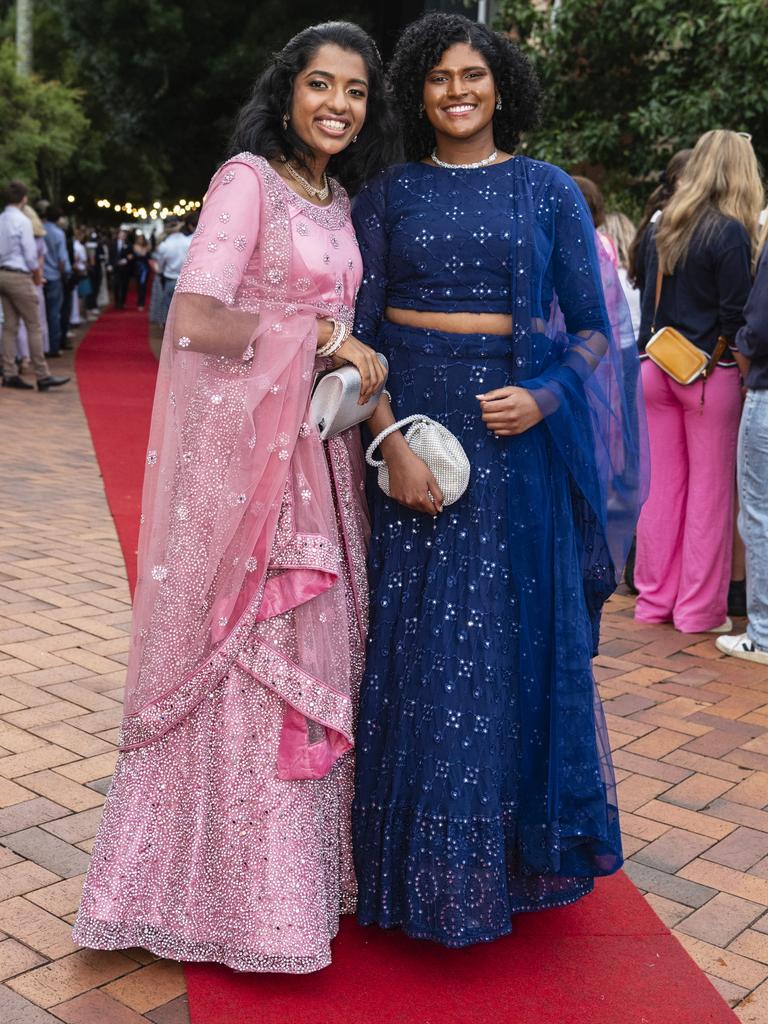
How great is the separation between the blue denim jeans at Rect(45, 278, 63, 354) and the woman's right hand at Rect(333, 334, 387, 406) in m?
13.1

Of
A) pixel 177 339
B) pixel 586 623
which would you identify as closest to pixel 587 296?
pixel 586 623

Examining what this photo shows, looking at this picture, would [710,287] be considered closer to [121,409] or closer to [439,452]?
[439,452]

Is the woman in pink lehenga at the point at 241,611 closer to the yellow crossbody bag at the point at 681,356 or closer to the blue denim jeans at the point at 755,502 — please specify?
the blue denim jeans at the point at 755,502

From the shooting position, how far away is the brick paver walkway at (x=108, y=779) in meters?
2.75

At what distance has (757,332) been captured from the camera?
497 cm

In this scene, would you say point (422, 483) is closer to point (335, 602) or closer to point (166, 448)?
point (335, 602)

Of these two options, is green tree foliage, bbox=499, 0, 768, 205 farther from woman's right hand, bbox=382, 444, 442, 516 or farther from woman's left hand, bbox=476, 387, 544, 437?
woman's right hand, bbox=382, 444, 442, 516

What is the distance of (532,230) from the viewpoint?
9.34ft

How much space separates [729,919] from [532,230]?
1767 millimetres

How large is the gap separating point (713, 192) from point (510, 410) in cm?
299

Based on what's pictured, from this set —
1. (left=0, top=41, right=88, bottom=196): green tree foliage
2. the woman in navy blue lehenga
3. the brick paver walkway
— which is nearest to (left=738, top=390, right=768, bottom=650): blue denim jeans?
the brick paver walkway

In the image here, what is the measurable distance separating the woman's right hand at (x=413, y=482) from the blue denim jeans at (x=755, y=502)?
2.71 meters

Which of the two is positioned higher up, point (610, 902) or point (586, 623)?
point (586, 623)

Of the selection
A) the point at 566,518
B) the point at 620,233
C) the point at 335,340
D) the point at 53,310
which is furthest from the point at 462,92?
the point at 53,310
